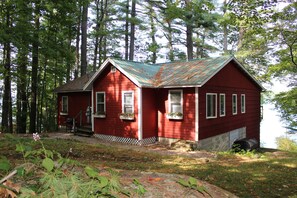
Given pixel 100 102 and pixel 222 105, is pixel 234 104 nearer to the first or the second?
pixel 222 105

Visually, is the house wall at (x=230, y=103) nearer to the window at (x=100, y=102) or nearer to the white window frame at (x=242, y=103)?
the white window frame at (x=242, y=103)

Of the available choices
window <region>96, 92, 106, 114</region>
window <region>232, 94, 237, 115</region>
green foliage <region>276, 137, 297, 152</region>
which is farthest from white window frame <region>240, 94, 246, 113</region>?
green foliage <region>276, 137, 297, 152</region>

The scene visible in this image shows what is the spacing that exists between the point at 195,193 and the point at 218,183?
9.91 feet

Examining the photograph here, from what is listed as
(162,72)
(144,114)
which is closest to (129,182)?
(144,114)

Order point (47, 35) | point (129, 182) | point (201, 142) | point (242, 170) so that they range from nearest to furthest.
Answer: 1. point (129, 182)
2. point (242, 170)
3. point (201, 142)
4. point (47, 35)

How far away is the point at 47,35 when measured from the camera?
1677cm

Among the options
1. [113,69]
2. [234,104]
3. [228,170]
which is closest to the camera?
[228,170]

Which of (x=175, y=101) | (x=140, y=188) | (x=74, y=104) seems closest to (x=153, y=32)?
(x=74, y=104)

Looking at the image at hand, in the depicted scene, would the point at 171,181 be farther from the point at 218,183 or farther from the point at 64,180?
the point at 218,183

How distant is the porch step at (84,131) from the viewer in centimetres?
1502

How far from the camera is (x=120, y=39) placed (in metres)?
28.8

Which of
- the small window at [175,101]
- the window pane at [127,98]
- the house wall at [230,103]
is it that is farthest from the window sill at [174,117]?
the window pane at [127,98]

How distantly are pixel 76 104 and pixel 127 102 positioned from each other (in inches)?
245

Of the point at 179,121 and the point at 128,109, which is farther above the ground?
the point at 128,109
